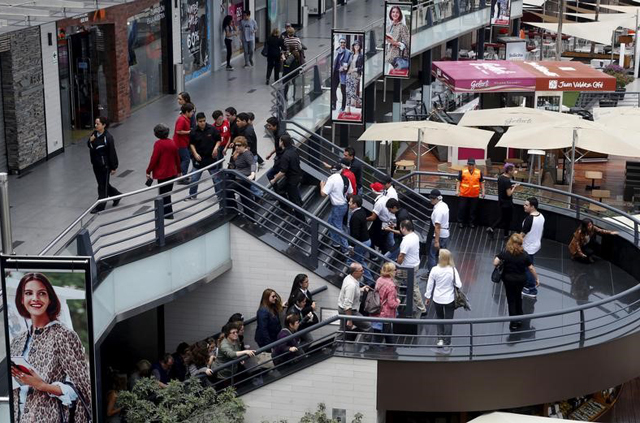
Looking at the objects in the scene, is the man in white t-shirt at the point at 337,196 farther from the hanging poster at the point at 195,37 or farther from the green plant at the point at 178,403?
the hanging poster at the point at 195,37

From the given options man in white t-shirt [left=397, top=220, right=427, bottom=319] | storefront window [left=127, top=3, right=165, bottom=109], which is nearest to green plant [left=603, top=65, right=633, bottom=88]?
storefront window [left=127, top=3, right=165, bottom=109]

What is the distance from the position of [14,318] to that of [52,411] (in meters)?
1.17

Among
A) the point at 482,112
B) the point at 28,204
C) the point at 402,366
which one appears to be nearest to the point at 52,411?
the point at 402,366

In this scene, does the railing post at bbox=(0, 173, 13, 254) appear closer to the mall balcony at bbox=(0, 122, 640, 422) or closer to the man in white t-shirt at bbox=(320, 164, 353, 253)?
the mall balcony at bbox=(0, 122, 640, 422)

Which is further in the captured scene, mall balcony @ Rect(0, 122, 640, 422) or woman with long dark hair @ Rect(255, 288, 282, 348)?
woman with long dark hair @ Rect(255, 288, 282, 348)

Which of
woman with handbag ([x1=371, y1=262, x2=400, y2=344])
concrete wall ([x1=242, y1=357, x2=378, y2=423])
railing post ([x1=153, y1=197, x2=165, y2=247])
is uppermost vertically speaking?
railing post ([x1=153, y1=197, x2=165, y2=247])

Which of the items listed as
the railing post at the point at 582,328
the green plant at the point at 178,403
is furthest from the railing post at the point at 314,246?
the railing post at the point at 582,328

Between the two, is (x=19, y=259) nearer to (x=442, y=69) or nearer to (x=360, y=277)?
(x=360, y=277)

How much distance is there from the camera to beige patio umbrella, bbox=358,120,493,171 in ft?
82.2

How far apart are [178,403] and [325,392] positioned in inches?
82.2

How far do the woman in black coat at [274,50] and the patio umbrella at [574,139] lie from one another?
623 centimetres

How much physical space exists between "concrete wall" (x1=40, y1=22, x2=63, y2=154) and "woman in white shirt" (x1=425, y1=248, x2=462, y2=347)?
8.77 metres

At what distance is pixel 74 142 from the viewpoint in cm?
2302

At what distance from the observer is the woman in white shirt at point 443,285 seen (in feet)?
53.2
